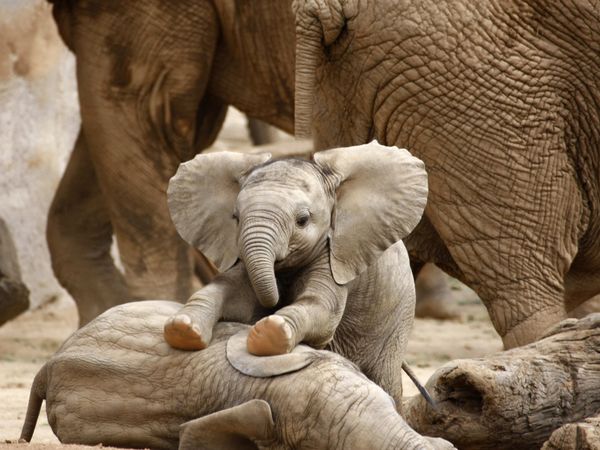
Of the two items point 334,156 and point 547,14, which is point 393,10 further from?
point 334,156

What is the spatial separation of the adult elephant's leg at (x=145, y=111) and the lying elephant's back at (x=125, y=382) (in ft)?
9.81

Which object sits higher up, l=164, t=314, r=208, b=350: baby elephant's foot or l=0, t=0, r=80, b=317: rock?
l=164, t=314, r=208, b=350: baby elephant's foot

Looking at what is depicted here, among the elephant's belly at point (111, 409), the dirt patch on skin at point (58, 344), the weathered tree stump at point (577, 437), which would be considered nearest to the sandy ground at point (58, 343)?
the dirt patch on skin at point (58, 344)

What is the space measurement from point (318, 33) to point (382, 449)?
6.05ft

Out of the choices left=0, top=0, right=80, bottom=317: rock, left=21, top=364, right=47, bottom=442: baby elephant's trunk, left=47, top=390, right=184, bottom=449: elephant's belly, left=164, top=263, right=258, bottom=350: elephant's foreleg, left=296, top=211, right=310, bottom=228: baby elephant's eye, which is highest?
left=296, top=211, right=310, bottom=228: baby elephant's eye

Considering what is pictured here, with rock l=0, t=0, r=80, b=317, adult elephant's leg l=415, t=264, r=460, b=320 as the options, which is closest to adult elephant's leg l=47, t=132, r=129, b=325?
rock l=0, t=0, r=80, b=317

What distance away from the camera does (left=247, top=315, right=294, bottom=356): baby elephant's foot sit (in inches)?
136

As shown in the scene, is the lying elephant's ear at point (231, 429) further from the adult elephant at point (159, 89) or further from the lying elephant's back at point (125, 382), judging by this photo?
the adult elephant at point (159, 89)

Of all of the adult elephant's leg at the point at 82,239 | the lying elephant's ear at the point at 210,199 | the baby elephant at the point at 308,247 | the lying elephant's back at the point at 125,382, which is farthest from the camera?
the adult elephant's leg at the point at 82,239

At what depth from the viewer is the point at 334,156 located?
387 centimetres

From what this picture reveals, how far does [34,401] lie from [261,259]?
791 mm

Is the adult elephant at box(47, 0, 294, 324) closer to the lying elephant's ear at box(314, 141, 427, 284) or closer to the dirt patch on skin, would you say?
the dirt patch on skin

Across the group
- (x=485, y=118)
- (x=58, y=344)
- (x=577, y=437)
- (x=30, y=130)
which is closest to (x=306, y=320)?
(x=577, y=437)

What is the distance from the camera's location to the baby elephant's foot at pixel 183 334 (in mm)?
3568
